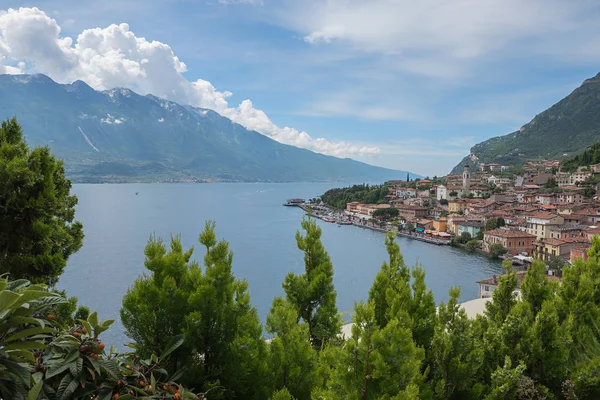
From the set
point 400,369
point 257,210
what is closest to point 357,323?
point 400,369

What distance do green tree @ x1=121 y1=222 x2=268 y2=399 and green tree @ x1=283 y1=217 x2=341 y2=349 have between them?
218cm

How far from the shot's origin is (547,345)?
4395 millimetres

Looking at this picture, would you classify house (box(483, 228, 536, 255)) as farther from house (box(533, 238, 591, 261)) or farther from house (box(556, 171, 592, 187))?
house (box(556, 171, 592, 187))

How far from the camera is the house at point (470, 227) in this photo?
138 feet

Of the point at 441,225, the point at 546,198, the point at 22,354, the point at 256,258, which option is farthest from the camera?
the point at 546,198

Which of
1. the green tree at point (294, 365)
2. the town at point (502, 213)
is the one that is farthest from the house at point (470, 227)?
the green tree at point (294, 365)

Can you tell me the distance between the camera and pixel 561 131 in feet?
299

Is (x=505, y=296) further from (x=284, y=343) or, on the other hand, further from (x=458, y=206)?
(x=458, y=206)

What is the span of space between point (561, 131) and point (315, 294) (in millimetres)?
103598

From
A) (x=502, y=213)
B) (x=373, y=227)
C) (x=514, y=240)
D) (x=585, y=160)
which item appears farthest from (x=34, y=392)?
(x=585, y=160)

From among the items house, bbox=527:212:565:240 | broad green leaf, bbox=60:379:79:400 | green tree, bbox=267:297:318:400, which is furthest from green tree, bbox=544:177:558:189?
broad green leaf, bbox=60:379:79:400

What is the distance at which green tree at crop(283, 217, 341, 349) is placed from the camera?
18.3 ft

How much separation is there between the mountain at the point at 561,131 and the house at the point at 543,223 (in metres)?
49.9

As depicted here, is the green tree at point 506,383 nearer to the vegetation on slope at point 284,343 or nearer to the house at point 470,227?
the vegetation on slope at point 284,343
